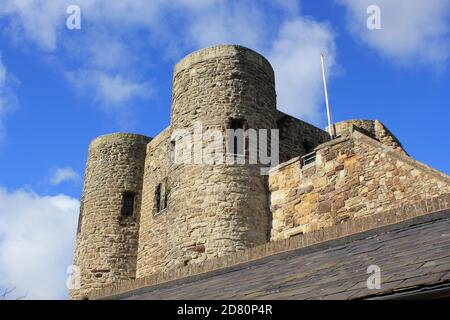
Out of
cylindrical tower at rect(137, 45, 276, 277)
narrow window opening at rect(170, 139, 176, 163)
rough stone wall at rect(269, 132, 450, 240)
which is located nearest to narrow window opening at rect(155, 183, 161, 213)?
narrow window opening at rect(170, 139, 176, 163)

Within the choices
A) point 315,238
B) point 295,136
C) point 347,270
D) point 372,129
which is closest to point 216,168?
point 295,136

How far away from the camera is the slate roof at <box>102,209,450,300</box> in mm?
4051

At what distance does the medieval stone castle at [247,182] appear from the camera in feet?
41.4

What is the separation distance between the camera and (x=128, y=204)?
64.4 ft

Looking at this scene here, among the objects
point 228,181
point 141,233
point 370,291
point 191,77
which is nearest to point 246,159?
point 228,181

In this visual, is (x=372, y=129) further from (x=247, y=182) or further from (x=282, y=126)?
(x=247, y=182)

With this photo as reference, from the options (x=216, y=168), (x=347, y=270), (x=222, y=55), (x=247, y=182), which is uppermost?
(x=222, y=55)

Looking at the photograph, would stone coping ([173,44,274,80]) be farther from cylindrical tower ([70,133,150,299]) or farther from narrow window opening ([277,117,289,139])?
cylindrical tower ([70,133,150,299])

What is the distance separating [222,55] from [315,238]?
9.32 m

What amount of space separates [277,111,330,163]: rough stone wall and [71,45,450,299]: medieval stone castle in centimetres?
3

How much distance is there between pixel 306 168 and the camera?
1414 centimetres

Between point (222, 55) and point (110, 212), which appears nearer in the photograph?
point (222, 55)

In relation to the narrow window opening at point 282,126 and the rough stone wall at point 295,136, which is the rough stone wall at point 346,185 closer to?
the rough stone wall at point 295,136

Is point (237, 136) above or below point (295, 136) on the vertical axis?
below
